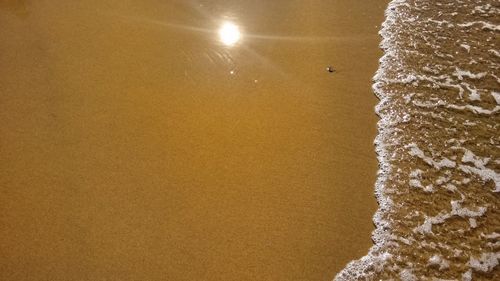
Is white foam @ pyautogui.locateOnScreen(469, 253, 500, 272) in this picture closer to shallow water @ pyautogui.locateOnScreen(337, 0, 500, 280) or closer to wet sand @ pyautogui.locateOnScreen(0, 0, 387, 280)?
shallow water @ pyautogui.locateOnScreen(337, 0, 500, 280)

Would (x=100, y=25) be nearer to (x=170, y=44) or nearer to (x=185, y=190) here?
(x=170, y=44)

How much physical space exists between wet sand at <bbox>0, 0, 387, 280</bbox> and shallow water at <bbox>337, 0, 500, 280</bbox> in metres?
0.14

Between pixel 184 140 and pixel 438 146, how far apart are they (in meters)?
1.74

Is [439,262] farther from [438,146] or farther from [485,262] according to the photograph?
[438,146]

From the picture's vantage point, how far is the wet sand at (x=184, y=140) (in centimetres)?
212

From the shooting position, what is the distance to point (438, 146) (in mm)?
2637

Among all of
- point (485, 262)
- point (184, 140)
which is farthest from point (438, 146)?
point (184, 140)

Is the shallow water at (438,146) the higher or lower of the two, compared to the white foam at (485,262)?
higher

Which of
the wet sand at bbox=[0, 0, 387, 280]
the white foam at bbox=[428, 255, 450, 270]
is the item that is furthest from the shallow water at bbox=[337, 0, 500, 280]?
the wet sand at bbox=[0, 0, 387, 280]

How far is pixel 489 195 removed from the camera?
2383mm

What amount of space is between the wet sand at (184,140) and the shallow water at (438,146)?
0.46ft

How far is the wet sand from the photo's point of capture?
2.12 m

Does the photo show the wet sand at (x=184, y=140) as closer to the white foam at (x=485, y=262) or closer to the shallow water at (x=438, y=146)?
the shallow water at (x=438, y=146)

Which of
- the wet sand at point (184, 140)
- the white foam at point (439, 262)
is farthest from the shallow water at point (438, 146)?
the wet sand at point (184, 140)
